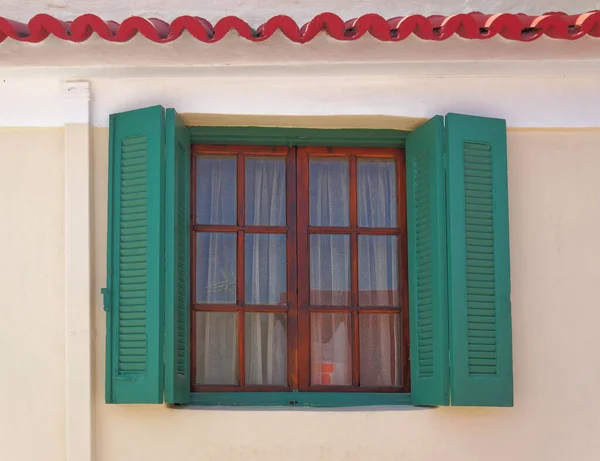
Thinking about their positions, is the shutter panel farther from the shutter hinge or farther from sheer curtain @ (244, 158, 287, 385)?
the shutter hinge

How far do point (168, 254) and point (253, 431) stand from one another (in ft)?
3.22

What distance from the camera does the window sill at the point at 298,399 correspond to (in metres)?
6.76

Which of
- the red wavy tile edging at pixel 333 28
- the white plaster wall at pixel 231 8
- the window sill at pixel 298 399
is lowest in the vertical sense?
the window sill at pixel 298 399

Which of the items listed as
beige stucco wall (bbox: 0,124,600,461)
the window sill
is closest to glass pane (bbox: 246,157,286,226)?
beige stucco wall (bbox: 0,124,600,461)

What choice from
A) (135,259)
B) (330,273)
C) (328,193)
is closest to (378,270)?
(330,273)

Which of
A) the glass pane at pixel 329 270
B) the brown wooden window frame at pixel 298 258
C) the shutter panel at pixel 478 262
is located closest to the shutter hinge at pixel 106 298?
the brown wooden window frame at pixel 298 258

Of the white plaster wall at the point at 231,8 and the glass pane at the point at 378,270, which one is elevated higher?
the white plaster wall at the point at 231,8

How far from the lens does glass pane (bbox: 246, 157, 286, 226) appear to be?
275 inches

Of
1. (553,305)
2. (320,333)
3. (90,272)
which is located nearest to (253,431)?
(320,333)

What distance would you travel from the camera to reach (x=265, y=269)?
693 cm

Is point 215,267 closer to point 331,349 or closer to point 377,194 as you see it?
point 331,349

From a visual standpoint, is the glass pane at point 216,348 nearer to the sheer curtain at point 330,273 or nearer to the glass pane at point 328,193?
the sheer curtain at point 330,273

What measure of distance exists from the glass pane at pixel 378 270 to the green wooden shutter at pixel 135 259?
112 centimetres

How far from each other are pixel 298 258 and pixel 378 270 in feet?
1.43
